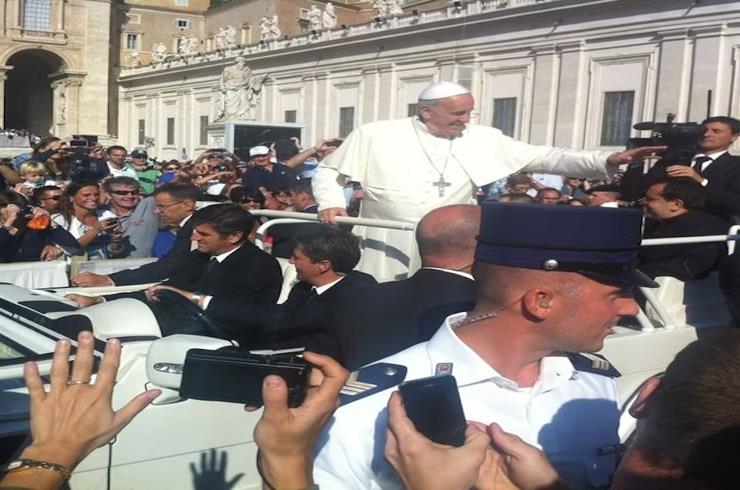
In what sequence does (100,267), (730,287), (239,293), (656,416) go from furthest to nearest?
(100,267) < (730,287) < (239,293) < (656,416)

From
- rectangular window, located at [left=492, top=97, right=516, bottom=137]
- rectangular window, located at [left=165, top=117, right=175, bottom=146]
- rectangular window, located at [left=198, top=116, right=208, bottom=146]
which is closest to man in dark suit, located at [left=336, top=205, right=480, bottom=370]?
rectangular window, located at [left=492, top=97, right=516, bottom=137]

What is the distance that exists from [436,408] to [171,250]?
5152mm

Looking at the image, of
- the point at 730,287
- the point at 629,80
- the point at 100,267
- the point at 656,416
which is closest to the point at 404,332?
the point at 656,416

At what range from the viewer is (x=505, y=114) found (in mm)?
31453

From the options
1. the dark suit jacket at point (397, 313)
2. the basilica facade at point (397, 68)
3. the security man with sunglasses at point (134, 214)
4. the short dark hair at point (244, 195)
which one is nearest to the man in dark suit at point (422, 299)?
the dark suit jacket at point (397, 313)

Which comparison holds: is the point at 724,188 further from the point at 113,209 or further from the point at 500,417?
the point at 113,209

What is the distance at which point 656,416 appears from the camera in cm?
149

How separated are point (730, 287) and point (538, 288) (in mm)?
3468

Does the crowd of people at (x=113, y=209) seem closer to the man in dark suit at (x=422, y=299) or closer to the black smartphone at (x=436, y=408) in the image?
the man in dark suit at (x=422, y=299)

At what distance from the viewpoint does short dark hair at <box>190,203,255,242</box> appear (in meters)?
4.88

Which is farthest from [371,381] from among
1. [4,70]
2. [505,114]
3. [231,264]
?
[4,70]

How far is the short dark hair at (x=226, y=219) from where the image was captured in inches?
192

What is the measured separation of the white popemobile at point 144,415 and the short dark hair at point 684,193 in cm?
250

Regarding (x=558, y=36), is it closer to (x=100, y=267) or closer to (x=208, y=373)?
(x=100, y=267)
